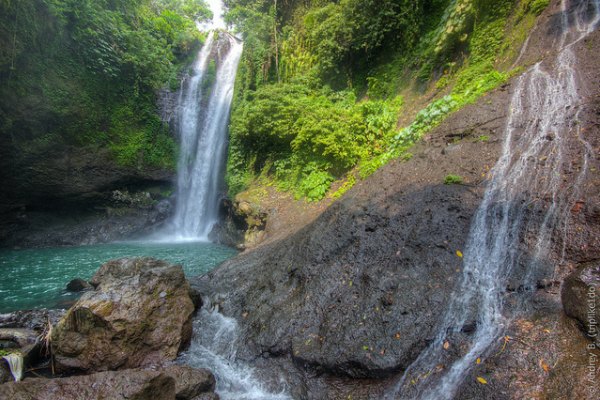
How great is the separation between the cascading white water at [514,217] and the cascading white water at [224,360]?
71.1 inches

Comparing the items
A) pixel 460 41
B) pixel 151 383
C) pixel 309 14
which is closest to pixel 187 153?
pixel 309 14

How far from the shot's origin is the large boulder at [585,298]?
9.71 ft

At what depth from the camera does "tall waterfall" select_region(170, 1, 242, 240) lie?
1641 cm

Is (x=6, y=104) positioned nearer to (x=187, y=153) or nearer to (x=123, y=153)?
(x=123, y=153)

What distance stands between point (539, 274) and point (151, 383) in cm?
478

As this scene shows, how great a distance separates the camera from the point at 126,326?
4.51 m

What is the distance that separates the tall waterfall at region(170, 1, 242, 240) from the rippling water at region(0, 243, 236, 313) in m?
2.42

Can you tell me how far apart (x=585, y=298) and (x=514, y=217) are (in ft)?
5.32

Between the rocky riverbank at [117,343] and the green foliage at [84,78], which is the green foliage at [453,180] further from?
the green foliage at [84,78]

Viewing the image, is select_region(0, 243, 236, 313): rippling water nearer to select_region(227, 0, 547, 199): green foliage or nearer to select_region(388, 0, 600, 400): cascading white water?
select_region(227, 0, 547, 199): green foliage

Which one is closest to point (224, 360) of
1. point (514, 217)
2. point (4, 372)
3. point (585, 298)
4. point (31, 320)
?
point (4, 372)

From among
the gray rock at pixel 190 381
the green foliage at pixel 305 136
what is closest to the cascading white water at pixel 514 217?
the gray rock at pixel 190 381

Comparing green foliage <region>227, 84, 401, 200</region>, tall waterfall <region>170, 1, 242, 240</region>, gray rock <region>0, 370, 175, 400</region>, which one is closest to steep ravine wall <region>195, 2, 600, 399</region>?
gray rock <region>0, 370, 175, 400</region>

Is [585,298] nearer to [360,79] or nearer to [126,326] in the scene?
[126,326]
